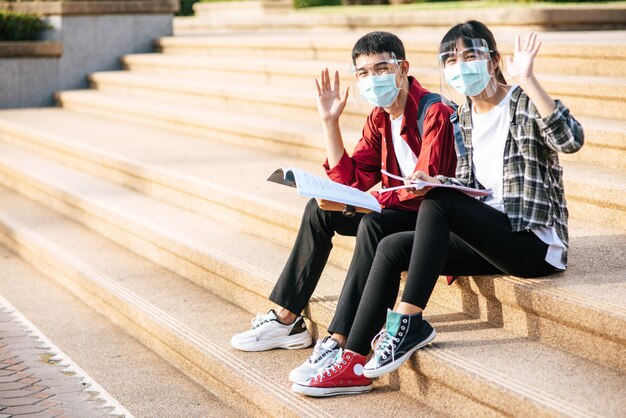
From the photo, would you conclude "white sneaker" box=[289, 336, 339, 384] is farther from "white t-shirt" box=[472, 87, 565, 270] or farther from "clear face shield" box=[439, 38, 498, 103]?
"clear face shield" box=[439, 38, 498, 103]

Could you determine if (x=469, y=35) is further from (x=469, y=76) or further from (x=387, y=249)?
(x=387, y=249)

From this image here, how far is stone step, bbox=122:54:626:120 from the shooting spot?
18.9 ft

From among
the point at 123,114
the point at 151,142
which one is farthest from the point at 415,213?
the point at 123,114

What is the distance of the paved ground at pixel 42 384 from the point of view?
433 cm

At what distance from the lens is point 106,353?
5.17 meters

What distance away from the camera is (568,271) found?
399cm

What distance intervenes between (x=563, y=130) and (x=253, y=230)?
2.73 meters

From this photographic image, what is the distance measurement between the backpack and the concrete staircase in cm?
59

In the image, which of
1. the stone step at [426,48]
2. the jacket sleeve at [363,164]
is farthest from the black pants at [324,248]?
the stone step at [426,48]

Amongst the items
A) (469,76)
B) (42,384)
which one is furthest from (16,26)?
(469,76)

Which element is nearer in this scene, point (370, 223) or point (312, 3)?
point (370, 223)

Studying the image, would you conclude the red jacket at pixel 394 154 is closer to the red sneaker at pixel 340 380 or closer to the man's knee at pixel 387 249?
the man's knee at pixel 387 249

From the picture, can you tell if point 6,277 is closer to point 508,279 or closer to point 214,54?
point 508,279

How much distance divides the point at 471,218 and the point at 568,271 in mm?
577
